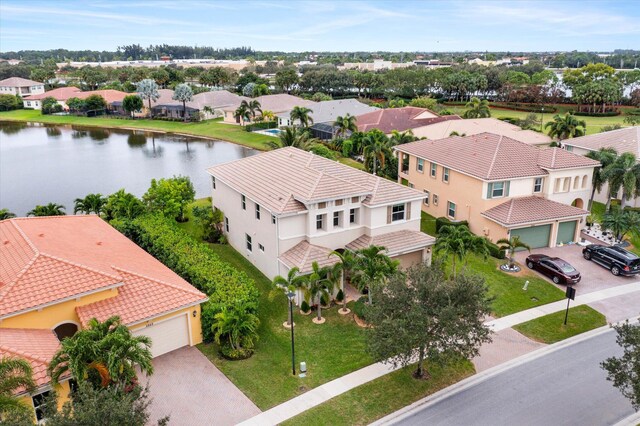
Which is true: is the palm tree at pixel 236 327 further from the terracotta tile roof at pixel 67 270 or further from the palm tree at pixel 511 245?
the palm tree at pixel 511 245

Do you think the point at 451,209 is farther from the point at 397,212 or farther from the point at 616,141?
the point at 616,141

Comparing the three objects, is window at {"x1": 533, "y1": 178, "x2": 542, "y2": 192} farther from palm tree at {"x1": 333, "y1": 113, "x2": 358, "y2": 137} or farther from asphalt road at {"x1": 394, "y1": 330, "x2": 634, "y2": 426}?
palm tree at {"x1": 333, "y1": 113, "x2": 358, "y2": 137}

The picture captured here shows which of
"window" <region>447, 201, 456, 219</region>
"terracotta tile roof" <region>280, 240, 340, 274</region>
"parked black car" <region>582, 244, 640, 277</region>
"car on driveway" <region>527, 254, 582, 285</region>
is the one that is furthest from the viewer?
"window" <region>447, 201, 456, 219</region>

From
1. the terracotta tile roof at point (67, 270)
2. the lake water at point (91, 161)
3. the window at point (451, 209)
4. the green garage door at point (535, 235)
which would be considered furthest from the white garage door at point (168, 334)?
the lake water at point (91, 161)

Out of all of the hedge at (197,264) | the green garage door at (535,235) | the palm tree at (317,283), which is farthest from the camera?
the green garage door at (535,235)

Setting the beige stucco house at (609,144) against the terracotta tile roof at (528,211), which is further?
the beige stucco house at (609,144)

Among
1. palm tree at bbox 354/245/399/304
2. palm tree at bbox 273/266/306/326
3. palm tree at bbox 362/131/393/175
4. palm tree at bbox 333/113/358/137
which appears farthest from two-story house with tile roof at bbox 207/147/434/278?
palm tree at bbox 333/113/358/137

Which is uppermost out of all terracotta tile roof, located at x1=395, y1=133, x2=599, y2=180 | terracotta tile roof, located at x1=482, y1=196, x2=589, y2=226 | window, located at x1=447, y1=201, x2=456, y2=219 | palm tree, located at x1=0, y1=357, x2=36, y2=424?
terracotta tile roof, located at x1=395, y1=133, x2=599, y2=180
